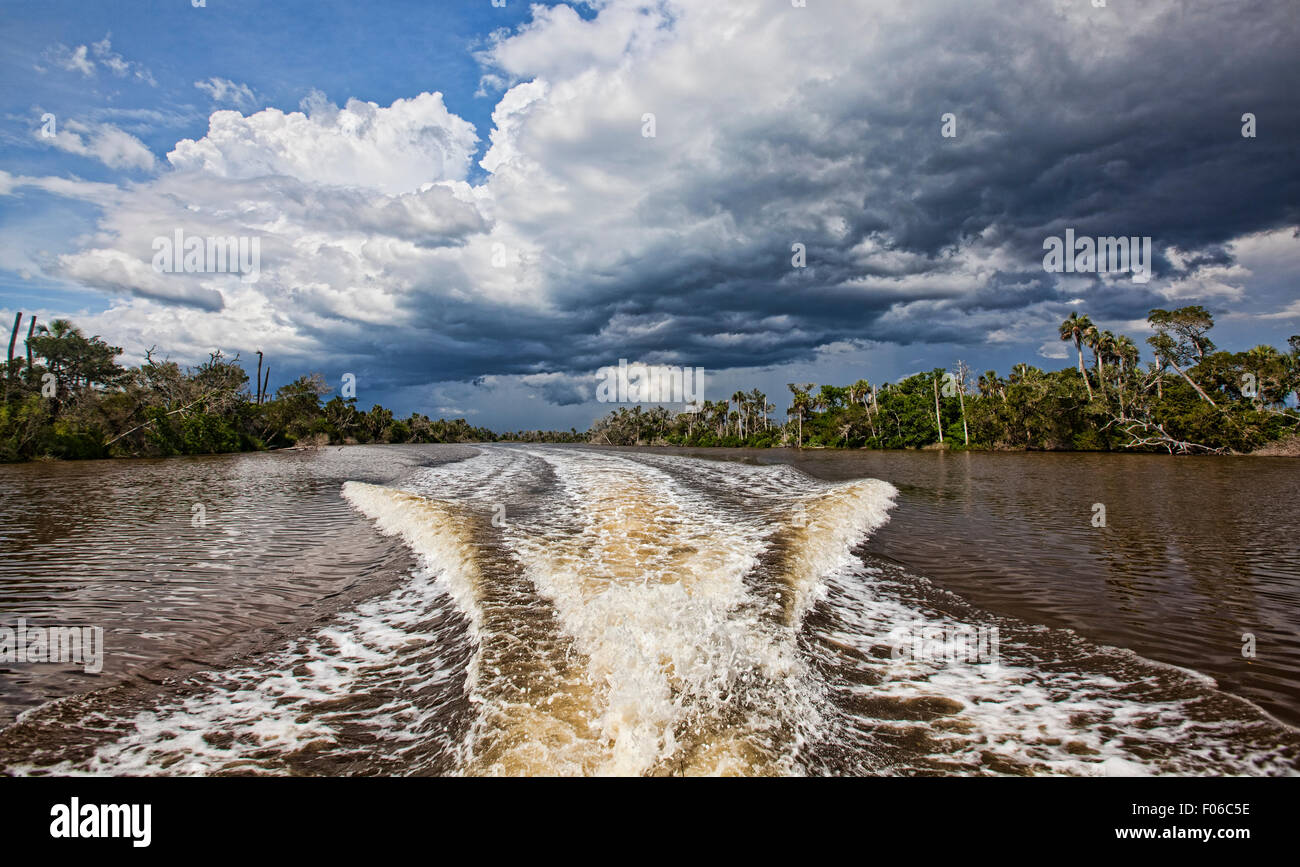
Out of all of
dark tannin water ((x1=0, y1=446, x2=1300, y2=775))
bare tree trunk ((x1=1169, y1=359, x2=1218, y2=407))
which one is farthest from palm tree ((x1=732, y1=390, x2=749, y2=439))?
dark tannin water ((x1=0, y1=446, x2=1300, y2=775))

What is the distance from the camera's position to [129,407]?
35125 millimetres

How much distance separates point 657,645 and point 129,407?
155 feet

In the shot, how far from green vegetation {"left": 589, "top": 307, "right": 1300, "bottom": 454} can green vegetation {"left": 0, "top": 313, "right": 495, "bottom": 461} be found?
7725cm

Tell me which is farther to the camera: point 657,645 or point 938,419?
point 938,419

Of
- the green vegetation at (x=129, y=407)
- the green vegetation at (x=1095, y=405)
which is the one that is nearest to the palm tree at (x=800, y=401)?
the green vegetation at (x=1095, y=405)

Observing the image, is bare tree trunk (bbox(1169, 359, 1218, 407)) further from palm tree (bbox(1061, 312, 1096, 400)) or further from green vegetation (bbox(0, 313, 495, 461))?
green vegetation (bbox(0, 313, 495, 461))

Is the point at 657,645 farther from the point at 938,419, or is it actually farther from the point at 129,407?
the point at 938,419

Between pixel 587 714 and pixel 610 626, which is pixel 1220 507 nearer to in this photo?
pixel 610 626

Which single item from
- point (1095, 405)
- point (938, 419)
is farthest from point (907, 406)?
point (1095, 405)

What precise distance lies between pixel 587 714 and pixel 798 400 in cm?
9440

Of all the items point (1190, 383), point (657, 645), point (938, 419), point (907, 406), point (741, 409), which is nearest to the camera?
point (657, 645)

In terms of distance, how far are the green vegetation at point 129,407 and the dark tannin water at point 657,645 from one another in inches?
1133

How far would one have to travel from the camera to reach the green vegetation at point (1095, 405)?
134 ft
